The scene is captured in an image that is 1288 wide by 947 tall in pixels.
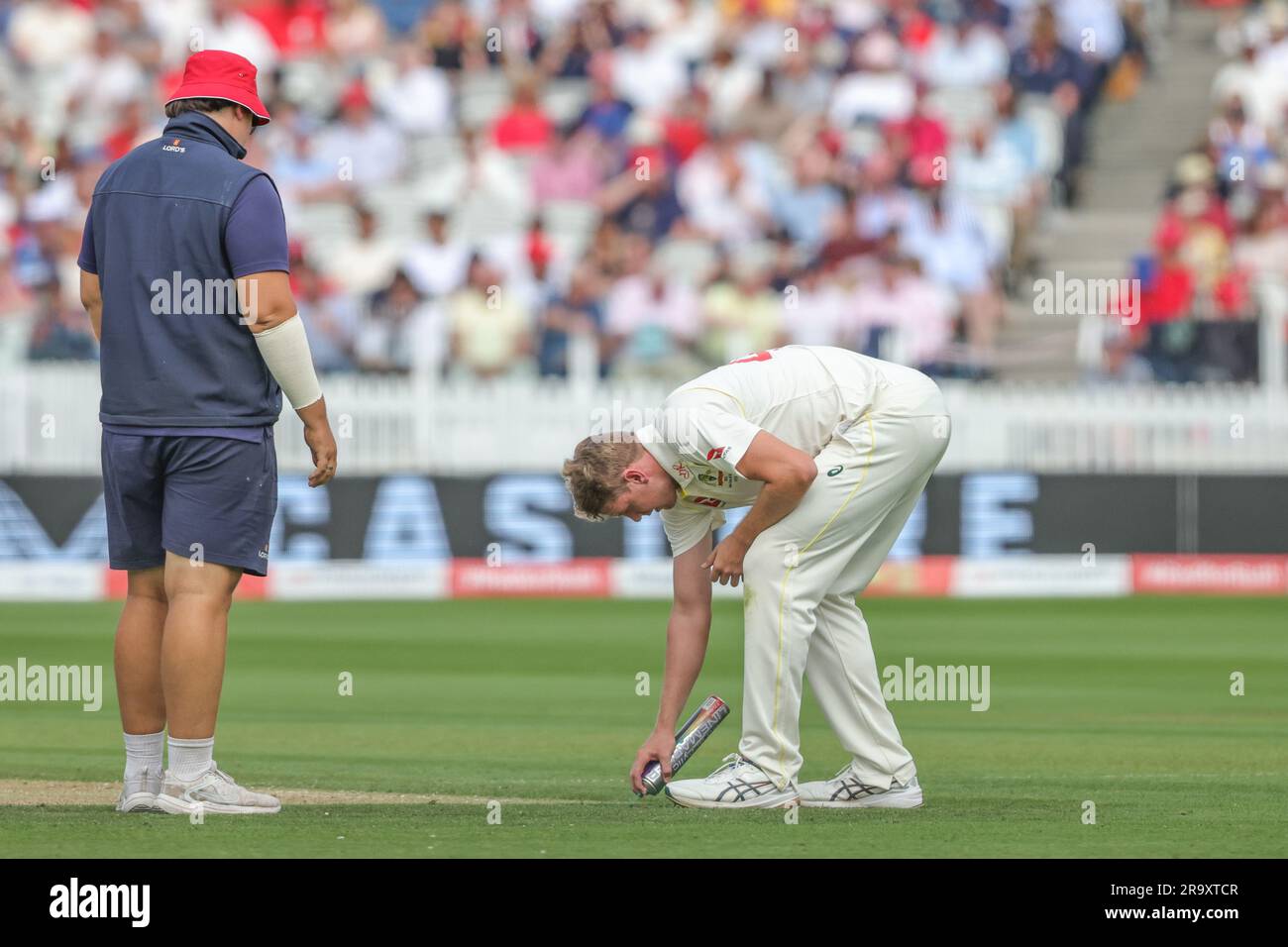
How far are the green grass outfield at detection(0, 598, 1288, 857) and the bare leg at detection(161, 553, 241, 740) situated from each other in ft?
1.17

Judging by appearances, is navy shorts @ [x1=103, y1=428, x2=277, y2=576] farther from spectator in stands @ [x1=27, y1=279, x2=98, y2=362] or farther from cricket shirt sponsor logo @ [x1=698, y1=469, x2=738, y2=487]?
spectator in stands @ [x1=27, y1=279, x2=98, y2=362]

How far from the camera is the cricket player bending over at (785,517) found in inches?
272

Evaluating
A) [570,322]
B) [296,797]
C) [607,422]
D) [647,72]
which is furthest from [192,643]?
[647,72]

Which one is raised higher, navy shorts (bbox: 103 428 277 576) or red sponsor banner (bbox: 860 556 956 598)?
navy shorts (bbox: 103 428 277 576)

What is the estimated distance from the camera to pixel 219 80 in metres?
6.94

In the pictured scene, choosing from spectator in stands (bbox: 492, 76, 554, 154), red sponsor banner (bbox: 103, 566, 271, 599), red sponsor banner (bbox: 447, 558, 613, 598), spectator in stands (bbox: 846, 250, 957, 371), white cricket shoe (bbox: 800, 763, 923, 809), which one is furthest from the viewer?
spectator in stands (bbox: 492, 76, 554, 154)

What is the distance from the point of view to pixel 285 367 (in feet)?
22.4

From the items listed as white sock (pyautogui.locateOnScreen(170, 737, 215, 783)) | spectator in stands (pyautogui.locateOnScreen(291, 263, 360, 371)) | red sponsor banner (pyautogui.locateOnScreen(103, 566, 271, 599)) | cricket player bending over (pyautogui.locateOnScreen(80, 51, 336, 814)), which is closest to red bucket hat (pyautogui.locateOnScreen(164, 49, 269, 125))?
cricket player bending over (pyautogui.locateOnScreen(80, 51, 336, 814))

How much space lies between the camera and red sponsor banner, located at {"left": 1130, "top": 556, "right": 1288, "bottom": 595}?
17750 mm

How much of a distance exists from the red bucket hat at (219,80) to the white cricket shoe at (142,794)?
2.27 metres

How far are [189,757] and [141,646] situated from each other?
1.41 feet

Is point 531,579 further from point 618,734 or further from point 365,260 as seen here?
point 618,734
